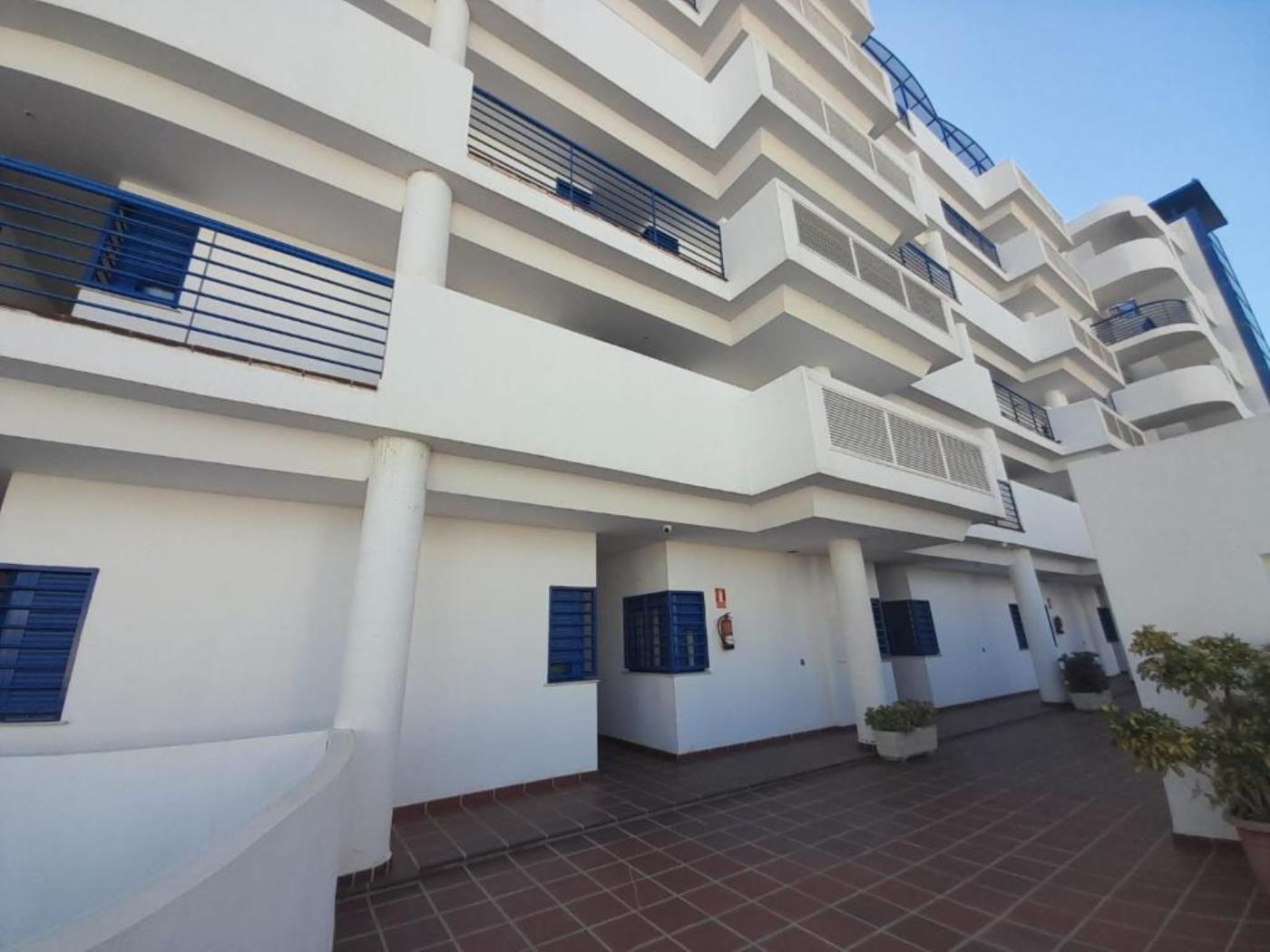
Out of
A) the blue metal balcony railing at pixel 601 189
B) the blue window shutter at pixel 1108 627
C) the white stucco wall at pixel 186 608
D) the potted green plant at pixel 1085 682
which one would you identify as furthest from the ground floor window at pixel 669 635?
the blue window shutter at pixel 1108 627

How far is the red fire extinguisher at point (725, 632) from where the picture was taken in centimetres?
734

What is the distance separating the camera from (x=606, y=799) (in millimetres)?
5207

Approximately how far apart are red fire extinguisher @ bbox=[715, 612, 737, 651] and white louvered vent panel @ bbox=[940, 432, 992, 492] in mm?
3688

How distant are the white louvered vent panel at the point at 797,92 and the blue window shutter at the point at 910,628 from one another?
876 centimetres

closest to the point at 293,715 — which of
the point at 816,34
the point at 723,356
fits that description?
the point at 723,356

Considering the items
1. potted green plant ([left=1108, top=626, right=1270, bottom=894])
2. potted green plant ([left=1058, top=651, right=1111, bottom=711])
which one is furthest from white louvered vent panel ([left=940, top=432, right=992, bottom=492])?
potted green plant ([left=1058, top=651, right=1111, bottom=711])

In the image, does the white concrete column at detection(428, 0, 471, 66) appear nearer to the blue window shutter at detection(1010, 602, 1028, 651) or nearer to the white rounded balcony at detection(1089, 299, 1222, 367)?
the blue window shutter at detection(1010, 602, 1028, 651)

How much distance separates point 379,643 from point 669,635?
3.98 m

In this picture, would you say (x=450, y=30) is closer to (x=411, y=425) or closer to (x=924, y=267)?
(x=411, y=425)

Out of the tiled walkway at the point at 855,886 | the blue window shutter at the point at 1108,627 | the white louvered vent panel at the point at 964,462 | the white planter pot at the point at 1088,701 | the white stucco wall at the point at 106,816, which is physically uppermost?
the white louvered vent panel at the point at 964,462

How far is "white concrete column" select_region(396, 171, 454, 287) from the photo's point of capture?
4.72 m

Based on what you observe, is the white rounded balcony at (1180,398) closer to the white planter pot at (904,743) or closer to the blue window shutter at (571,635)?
the white planter pot at (904,743)

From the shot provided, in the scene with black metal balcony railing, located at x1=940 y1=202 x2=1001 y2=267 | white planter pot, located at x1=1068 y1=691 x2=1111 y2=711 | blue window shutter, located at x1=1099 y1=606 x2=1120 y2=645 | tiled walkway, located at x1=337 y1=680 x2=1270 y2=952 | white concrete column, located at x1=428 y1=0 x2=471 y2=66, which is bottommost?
tiled walkway, located at x1=337 y1=680 x2=1270 y2=952

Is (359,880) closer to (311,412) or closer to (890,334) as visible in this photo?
(311,412)
